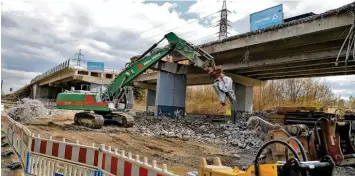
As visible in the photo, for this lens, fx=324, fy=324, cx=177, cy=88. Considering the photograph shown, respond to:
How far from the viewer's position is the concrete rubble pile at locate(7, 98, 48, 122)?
20.6 meters

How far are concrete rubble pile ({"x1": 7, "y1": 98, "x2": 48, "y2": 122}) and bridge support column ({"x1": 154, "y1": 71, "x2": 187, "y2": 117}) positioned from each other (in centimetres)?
845

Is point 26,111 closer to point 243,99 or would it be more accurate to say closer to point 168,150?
point 168,150

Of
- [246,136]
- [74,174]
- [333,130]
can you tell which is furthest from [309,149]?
[246,136]

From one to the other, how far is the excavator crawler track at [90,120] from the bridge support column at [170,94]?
7.18 meters

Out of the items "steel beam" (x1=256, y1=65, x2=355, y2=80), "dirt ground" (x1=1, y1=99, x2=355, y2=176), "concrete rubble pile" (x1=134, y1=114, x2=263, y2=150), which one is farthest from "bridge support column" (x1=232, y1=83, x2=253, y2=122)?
"dirt ground" (x1=1, y1=99, x2=355, y2=176)

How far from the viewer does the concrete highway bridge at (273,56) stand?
14.1 metres

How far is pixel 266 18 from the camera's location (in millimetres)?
17438

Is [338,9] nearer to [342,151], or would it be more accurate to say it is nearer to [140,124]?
[342,151]

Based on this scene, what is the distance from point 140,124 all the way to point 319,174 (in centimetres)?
1746

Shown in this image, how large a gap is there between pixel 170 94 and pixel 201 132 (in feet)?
25.6

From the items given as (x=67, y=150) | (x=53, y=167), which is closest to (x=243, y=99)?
(x=53, y=167)

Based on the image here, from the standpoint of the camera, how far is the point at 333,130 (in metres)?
5.74

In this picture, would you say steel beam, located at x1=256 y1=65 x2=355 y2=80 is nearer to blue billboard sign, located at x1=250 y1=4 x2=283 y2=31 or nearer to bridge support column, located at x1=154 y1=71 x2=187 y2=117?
blue billboard sign, located at x1=250 y1=4 x2=283 y2=31

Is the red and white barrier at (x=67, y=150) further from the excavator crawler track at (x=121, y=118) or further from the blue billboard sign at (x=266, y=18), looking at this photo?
the blue billboard sign at (x=266, y=18)
